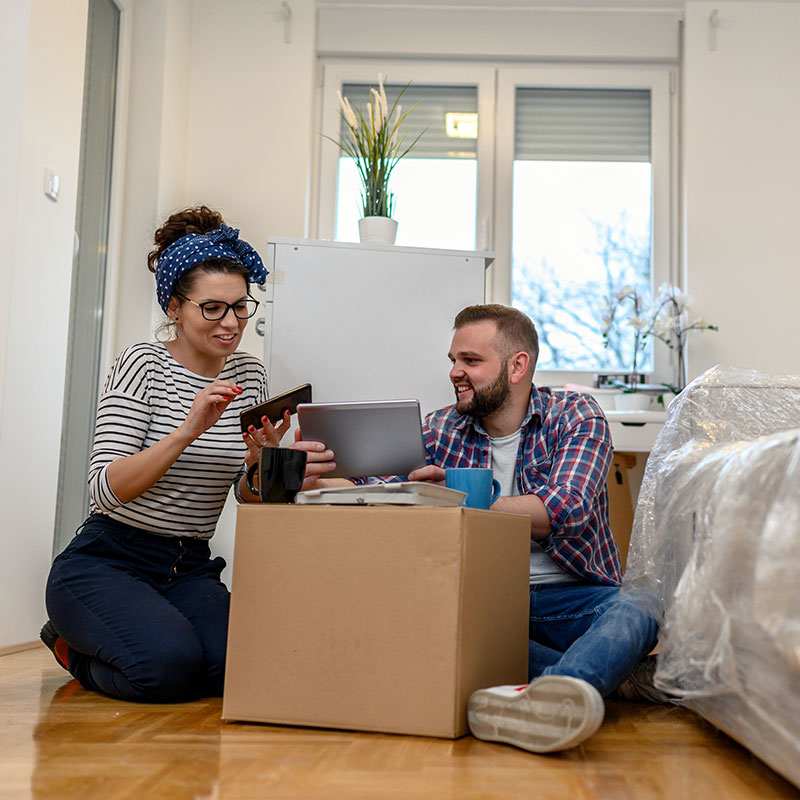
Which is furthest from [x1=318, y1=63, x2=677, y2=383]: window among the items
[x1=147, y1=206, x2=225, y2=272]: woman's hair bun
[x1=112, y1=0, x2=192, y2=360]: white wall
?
[x1=147, y1=206, x2=225, y2=272]: woman's hair bun

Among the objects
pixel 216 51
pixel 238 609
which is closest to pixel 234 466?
pixel 238 609

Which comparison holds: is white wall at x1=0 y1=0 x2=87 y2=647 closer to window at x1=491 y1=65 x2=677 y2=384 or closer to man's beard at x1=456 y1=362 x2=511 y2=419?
man's beard at x1=456 y1=362 x2=511 y2=419

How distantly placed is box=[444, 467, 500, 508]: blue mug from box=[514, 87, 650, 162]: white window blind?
252cm

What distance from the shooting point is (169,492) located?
1865 mm

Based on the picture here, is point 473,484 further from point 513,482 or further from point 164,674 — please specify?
point 164,674

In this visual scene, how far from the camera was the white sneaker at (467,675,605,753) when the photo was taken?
48.1 inches

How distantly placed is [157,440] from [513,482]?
0.71 metres

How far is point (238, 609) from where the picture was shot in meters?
1.48

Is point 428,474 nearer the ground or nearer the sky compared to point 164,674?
nearer the sky

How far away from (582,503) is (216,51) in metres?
2.76

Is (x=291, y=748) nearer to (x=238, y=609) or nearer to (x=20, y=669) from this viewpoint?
(x=238, y=609)

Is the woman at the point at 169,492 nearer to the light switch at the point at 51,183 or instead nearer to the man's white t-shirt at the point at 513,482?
the man's white t-shirt at the point at 513,482

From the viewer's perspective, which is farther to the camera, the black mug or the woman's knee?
the woman's knee

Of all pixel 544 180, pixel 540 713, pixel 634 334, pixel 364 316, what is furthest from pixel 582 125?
pixel 540 713
